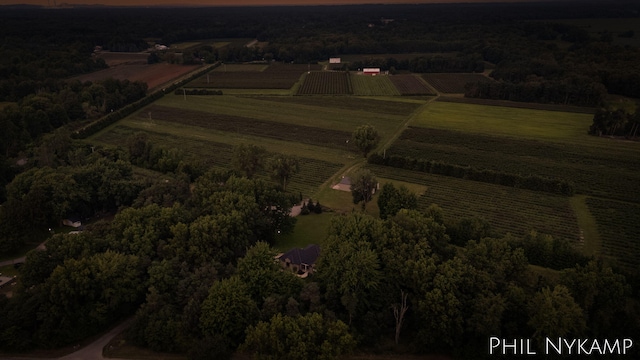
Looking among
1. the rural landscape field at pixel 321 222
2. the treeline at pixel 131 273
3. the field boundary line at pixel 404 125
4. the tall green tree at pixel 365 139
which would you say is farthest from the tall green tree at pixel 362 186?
the field boundary line at pixel 404 125

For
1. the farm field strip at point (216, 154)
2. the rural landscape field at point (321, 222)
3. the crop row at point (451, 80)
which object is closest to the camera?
the rural landscape field at point (321, 222)

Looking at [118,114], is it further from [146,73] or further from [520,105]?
[520,105]

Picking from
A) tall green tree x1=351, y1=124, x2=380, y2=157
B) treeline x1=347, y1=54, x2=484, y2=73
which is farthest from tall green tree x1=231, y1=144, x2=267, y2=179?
treeline x1=347, y1=54, x2=484, y2=73


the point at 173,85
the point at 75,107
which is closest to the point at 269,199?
the point at 75,107

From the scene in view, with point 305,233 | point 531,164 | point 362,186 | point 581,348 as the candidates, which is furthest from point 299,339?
point 531,164

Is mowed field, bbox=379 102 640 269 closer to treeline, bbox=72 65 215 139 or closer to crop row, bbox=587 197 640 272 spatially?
crop row, bbox=587 197 640 272

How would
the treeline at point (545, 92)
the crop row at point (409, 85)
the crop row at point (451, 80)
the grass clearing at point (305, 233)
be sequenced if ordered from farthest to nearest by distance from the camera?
the crop row at point (451, 80), the crop row at point (409, 85), the treeline at point (545, 92), the grass clearing at point (305, 233)

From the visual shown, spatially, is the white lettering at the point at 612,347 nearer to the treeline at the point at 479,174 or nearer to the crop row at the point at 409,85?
the treeline at the point at 479,174
